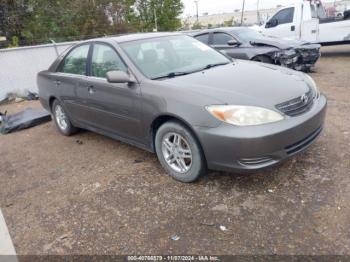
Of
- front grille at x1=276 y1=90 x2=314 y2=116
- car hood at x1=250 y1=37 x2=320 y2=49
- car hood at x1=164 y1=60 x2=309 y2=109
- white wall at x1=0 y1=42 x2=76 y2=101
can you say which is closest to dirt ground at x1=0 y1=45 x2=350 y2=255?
front grille at x1=276 y1=90 x2=314 y2=116

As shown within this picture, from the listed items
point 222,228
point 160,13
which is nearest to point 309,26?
point 222,228

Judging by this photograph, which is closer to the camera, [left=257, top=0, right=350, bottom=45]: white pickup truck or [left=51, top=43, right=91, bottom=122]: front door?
[left=51, top=43, right=91, bottom=122]: front door

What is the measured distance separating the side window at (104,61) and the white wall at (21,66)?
5933 millimetres

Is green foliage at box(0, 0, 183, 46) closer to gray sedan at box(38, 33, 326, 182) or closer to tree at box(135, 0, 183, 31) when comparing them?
tree at box(135, 0, 183, 31)

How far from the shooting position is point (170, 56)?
4152mm

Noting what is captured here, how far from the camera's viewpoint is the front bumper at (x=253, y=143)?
295 centimetres

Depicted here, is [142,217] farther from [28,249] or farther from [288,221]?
[288,221]

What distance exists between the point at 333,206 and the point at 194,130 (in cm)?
141

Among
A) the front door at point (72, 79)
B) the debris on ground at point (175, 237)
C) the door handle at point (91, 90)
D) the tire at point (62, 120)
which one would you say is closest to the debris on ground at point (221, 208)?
the debris on ground at point (175, 237)

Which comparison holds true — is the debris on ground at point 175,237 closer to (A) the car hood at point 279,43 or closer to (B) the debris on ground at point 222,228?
(B) the debris on ground at point 222,228

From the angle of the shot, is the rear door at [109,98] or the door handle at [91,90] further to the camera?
the door handle at [91,90]

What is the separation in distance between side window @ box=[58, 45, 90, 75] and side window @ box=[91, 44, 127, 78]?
0.80ft

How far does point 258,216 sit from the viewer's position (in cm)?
293

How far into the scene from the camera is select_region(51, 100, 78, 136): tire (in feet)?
18.0
